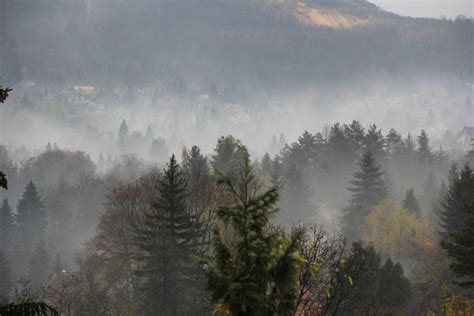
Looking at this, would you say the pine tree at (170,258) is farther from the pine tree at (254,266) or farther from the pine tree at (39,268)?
the pine tree at (39,268)

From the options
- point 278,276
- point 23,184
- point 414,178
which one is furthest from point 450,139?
point 278,276

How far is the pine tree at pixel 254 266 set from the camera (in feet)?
29.8

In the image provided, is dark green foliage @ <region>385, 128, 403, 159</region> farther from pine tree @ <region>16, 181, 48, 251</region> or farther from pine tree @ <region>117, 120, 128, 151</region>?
pine tree @ <region>117, 120, 128, 151</region>

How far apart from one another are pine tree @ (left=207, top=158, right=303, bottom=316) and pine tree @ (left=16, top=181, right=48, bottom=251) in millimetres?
74852

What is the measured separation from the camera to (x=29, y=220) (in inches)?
3019

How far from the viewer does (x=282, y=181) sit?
6612cm

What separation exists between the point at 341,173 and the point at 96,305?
52.9 metres

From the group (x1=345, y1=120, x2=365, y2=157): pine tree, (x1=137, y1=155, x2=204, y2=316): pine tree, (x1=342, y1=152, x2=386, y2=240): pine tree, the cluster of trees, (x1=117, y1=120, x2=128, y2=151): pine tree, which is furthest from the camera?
(x1=117, y1=120, x2=128, y2=151): pine tree

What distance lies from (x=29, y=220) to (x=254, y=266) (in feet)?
249

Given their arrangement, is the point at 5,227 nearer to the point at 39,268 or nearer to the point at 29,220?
the point at 29,220

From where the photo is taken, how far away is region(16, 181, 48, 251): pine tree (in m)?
76.6

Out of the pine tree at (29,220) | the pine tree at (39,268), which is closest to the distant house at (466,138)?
the pine tree at (29,220)

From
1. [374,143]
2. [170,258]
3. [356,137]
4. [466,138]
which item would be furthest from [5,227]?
[466,138]

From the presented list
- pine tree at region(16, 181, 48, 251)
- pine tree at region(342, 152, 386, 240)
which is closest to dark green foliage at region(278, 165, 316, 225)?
pine tree at region(342, 152, 386, 240)
